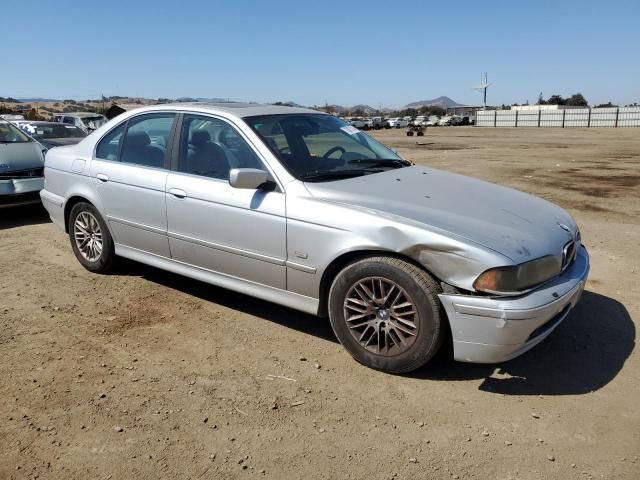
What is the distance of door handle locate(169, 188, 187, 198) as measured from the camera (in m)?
4.22

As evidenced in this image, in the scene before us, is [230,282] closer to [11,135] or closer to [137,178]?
[137,178]

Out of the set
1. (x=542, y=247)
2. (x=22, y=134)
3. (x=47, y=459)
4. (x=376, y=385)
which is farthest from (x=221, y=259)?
(x=22, y=134)

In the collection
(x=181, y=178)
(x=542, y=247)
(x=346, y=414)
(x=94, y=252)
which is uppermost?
(x=181, y=178)

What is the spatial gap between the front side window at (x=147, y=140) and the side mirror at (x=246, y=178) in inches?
41.2

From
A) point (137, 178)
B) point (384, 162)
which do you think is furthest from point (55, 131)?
point (384, 162)

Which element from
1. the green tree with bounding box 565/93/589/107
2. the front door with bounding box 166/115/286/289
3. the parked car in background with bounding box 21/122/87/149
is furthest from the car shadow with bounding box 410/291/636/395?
the green tree with bounding box 565/93/589/107

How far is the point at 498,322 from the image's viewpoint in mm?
3023

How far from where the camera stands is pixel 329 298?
3.59m

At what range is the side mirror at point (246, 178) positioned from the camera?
12.1ft

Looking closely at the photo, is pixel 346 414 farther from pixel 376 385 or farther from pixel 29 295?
pixel 29 295

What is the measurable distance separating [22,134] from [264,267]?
6.82 metres

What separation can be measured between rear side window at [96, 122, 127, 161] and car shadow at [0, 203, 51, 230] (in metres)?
3.32

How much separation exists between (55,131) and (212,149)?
1007cm

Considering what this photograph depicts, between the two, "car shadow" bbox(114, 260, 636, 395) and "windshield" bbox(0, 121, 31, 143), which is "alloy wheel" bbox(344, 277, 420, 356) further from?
"windshield" bbox(0, 121, 31, 143)
